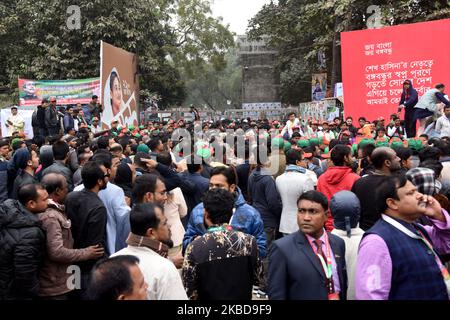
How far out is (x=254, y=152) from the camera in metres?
→ 6.61

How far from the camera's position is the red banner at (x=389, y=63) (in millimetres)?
13016

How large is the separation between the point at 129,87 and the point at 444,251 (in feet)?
52.5

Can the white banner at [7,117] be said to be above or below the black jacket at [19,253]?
above

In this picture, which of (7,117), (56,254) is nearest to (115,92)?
(7,117)

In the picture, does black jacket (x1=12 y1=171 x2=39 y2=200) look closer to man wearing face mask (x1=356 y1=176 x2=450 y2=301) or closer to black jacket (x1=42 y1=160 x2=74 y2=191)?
black jacket (x1=42 y1=160 x2=74 y2=191)

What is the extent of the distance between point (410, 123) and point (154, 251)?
9.96 metres

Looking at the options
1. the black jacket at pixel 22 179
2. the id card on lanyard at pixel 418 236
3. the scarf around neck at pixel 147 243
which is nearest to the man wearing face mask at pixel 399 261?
the id card on lanyard at pixel 418 236

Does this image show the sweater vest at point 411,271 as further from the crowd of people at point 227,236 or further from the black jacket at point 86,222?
the black jacket at point 86,222

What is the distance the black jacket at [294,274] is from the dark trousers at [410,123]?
9471 millimetres

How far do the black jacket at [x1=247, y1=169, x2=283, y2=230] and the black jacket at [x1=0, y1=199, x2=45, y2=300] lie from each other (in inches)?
109

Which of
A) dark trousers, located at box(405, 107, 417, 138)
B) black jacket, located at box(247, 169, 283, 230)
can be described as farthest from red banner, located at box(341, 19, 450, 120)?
black jacket, located at box(247, 169, 283, 230)

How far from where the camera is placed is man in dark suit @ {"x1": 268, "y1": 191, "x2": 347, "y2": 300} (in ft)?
9.64

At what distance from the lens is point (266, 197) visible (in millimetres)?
5789
